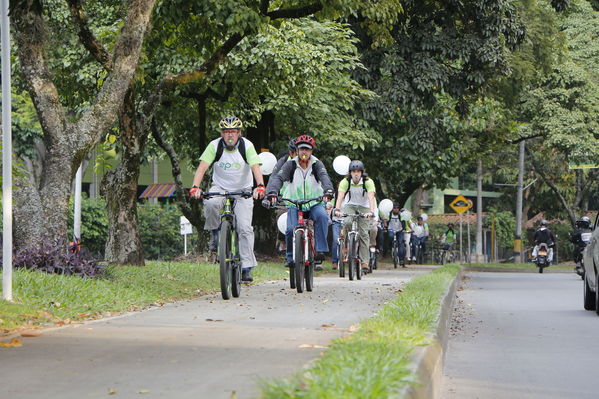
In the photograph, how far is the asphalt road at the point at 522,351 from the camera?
7418 millimetres

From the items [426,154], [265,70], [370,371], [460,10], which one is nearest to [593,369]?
[370,371]

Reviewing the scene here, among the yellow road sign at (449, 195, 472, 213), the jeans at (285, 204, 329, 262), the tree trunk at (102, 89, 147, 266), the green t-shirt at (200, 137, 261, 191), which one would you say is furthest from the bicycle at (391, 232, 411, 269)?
the green t-shirt at (200, 137, 261, 191)

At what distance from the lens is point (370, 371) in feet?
17.5

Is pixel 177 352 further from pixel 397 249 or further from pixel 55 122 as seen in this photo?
pixel 397 249

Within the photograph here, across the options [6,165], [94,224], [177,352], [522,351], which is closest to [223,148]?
[6,165]

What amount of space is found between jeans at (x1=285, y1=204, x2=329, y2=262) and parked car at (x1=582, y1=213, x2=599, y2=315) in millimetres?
3314

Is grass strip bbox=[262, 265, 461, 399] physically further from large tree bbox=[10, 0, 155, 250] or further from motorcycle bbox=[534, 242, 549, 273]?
motorcycle bbox=[534, 242, 549, 273]

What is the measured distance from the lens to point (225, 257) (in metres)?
11.5

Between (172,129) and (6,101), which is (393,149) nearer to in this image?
(172,129)

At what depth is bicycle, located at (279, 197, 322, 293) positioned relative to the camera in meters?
12.9

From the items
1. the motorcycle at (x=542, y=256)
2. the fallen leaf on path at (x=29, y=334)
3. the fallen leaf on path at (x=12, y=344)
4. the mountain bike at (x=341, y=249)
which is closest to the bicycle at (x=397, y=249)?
the motorcycle at (x=542, y=256)

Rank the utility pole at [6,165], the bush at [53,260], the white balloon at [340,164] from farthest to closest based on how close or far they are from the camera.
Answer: the white balloon at [340,164]
the bush at [53,260]
the utility pole at [6,165]

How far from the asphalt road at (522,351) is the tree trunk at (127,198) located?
5274 mm

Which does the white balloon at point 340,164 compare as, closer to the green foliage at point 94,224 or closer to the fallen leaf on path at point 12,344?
the green foliage at point 94,224
